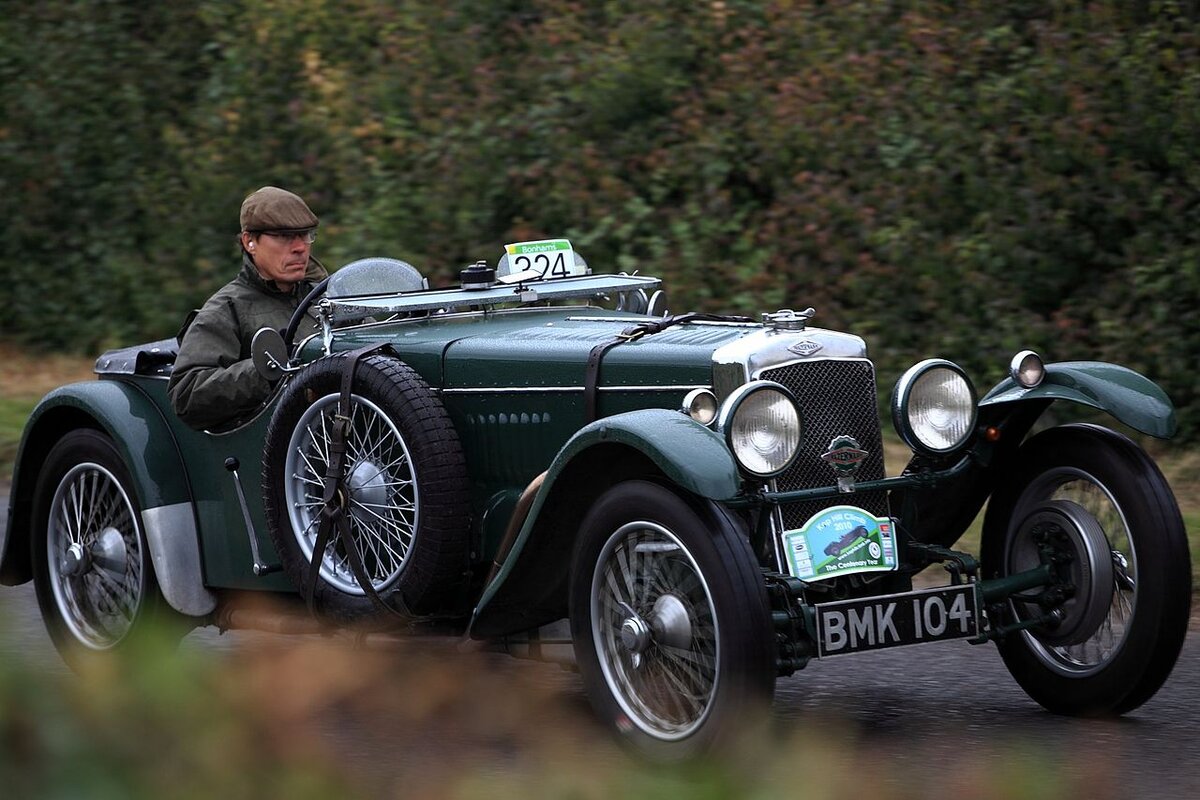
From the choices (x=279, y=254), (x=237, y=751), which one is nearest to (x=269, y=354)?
(x=279, y=254)

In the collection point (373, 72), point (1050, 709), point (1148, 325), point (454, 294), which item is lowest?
point (1050, 709)

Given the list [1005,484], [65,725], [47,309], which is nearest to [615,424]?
[1005,484]

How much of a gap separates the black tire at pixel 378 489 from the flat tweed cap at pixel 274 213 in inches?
28.2

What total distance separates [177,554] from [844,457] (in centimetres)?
223

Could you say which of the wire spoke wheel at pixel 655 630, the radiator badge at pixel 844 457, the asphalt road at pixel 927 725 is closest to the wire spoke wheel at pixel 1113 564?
the asphalt road at pixel 927 725

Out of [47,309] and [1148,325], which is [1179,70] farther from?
[47,309]

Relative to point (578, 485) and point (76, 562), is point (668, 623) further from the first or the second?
point (76, 562)

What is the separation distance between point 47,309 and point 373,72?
324cm

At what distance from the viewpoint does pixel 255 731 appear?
7.75 feet

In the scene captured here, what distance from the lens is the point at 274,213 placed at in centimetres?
601

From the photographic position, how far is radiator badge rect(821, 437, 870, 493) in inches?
198

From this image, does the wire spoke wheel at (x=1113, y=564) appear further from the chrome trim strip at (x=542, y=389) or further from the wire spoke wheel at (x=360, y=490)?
the wire spoke wheel at (x=360, y=490)

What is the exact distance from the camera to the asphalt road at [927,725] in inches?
180

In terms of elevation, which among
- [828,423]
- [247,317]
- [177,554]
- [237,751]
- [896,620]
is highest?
[247,317]
